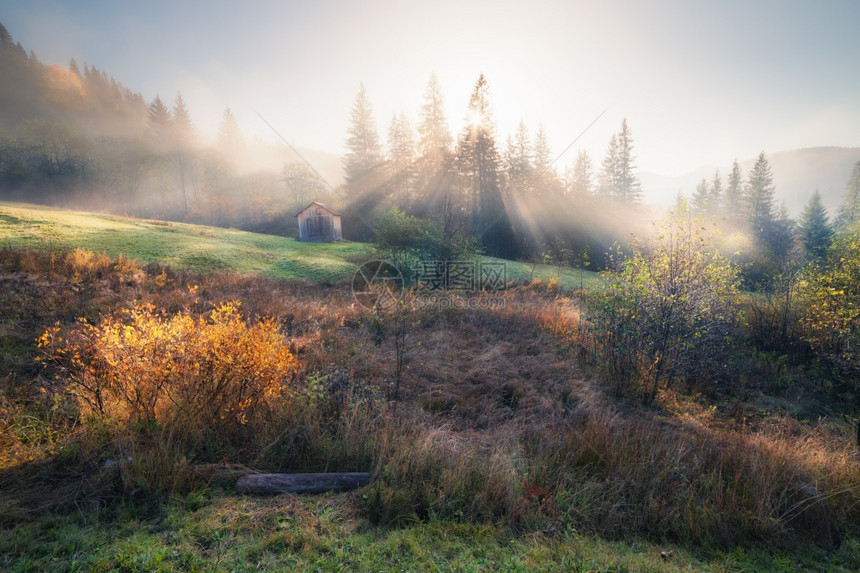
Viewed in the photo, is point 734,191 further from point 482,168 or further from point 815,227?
point 482,168

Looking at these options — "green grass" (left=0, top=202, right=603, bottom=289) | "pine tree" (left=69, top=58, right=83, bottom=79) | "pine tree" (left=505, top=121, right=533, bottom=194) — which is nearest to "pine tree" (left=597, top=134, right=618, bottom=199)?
"pine tree" (left=505, top=121, right=533, bottom=194)

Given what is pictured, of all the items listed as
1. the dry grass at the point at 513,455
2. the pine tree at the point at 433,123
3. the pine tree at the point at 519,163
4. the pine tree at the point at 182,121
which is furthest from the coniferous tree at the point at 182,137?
the dry grass at the point at 513,455

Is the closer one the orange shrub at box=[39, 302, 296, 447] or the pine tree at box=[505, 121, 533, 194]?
the orange shrub at box=[39, 302, 296, 447]

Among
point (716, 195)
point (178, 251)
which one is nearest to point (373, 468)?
point (178, 251)

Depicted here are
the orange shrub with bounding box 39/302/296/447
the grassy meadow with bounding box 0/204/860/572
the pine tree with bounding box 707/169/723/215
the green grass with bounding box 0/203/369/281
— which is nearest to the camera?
the grassy meadow with bounding box 0/204/860/572

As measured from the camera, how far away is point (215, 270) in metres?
16.9

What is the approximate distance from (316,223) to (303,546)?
33497 millimetres

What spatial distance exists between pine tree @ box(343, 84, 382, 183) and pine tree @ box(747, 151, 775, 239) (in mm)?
57386

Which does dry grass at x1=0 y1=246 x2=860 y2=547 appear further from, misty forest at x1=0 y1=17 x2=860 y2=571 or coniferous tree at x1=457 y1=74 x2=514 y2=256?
coniferous tree at x1=457 y1=74 x2=514 y2=256

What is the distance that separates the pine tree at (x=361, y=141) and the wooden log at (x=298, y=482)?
164 ft

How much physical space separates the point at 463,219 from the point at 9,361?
3012 centimetres

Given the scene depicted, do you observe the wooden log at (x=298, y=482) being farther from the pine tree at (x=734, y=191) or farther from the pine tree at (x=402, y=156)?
the pine tree at (x=734, y=191)

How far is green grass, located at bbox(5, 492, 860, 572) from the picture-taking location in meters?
2.86

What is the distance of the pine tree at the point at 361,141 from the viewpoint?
49625 mm
